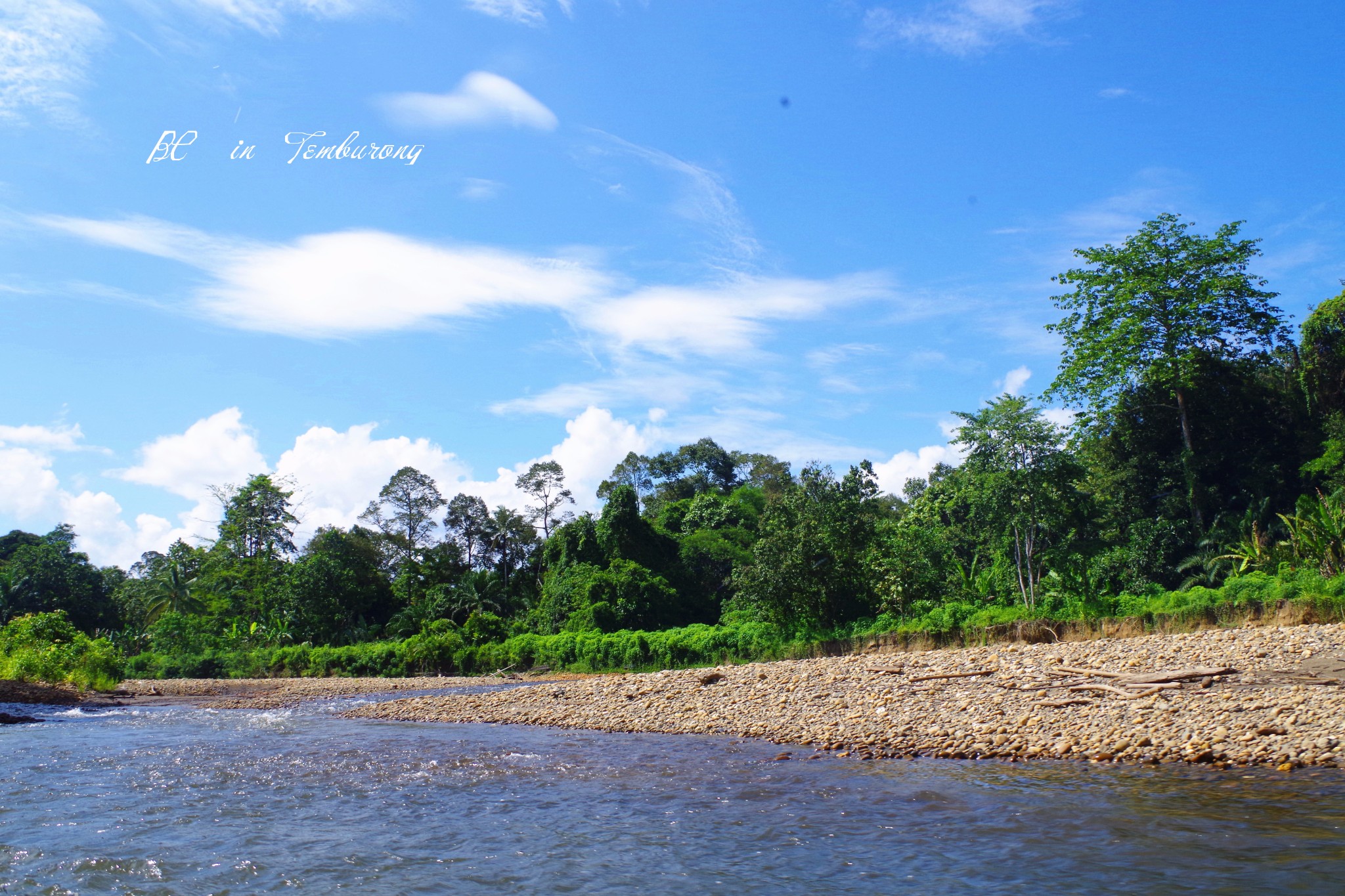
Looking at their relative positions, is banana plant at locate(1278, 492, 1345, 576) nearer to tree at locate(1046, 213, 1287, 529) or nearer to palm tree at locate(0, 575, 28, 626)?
tree at locate(1046, 213, 1287, 529)

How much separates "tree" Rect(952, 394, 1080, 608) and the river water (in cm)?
1725

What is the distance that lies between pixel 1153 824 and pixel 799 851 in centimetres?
372

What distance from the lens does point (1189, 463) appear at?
31047 mm

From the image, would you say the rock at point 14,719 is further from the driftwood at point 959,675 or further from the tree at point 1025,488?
the tree at point 1025,488

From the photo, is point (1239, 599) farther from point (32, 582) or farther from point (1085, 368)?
point (32, 582)

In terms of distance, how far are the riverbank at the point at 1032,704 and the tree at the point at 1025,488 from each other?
22.9 ft

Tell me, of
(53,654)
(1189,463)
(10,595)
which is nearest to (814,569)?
(1189,463)

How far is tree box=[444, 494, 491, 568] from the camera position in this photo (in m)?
60.5

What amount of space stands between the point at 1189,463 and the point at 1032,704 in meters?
20.5

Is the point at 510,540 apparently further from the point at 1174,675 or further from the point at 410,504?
the point at 1174,675

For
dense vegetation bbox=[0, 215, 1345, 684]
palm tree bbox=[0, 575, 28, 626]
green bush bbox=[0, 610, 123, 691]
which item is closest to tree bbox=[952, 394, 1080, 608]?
dense vegetation bbox=[0, 215, 1345, 684]

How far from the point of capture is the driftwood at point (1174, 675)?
15.0m

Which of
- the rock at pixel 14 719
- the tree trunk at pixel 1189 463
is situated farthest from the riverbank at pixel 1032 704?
the tree trunk at pixel 1189 463

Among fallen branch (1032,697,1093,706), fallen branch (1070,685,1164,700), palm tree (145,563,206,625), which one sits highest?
palm tree (145,563,206,625)
